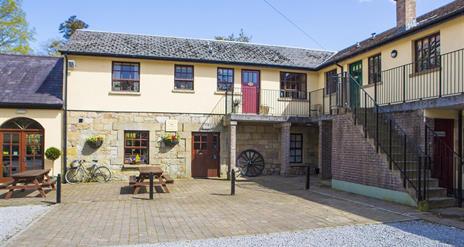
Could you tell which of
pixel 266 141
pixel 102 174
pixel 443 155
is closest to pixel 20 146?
pixel 102 174

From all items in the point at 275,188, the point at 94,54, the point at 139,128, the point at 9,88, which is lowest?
the point at 275,188

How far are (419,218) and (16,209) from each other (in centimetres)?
940

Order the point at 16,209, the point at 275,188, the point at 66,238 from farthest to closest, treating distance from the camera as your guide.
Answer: the point at 275,188 < the point at 16,209 < the point at 66,238

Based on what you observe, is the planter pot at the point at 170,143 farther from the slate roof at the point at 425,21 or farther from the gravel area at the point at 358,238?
the gravel area at the point at 358,238

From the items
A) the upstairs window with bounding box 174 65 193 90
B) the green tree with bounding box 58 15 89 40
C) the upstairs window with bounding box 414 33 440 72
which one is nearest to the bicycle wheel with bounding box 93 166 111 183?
the upstairs window with bounding box 174 65 193 90

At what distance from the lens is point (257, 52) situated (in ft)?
60.6

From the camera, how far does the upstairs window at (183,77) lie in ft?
53.9

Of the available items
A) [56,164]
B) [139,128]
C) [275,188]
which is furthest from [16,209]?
[275,188]

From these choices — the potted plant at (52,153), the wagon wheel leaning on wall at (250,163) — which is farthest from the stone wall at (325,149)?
the potted plant at (52,153)

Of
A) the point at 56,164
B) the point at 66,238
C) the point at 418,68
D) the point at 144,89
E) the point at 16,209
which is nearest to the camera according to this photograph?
the point at 66,238

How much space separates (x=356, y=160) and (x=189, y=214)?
230 inches

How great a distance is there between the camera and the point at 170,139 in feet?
51.8

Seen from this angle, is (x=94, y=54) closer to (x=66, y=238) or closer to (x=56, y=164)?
(x=56, y=164)

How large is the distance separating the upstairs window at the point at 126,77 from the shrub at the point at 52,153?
10.7ft
